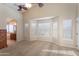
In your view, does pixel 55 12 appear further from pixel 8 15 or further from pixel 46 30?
pixel 8 15

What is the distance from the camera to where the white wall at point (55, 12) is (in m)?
2.61

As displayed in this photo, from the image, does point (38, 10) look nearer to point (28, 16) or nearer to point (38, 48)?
point (28, 16)

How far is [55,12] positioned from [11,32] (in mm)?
894

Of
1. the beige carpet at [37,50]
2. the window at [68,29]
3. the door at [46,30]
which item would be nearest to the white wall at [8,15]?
the beige carpet at [37,50]

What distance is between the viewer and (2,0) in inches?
102

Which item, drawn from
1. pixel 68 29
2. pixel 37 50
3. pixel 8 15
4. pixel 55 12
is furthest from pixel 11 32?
pixel 68 29

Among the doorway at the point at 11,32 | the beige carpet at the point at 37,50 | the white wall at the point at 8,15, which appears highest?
the white wall at the point at 8,15

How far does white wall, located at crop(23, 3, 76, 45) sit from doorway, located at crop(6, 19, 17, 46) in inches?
9.7

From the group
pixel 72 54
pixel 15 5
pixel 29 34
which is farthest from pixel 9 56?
pixel 72 54

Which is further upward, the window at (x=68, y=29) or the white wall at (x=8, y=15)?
the white wall at (x=8, y=15)

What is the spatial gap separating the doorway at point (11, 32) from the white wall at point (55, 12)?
0.25 m

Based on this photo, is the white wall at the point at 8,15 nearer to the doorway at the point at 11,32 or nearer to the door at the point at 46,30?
the doorway at the point at 11,32

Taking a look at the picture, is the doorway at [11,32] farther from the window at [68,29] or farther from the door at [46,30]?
the window at [68,29]

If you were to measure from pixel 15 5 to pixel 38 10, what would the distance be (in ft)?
1.42
